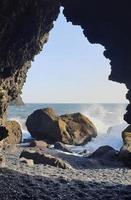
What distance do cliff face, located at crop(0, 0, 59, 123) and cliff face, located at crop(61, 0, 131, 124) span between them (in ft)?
4.07

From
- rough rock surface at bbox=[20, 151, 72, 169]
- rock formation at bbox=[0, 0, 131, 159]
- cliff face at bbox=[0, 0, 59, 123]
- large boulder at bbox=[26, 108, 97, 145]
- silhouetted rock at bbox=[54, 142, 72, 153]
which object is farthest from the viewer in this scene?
large boulder at bbox=[26, 108, 97, 145]

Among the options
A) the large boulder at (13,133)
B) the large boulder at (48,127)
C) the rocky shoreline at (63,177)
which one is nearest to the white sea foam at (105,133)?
the large boulder at (48,127)

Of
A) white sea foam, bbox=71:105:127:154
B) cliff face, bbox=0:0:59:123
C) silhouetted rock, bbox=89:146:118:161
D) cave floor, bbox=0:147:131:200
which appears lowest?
white sea foam, bbox=71:105:127:154

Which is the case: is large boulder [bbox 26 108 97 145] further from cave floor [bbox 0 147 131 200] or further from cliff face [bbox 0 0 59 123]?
cave floor [bbox 0 147 131 200]

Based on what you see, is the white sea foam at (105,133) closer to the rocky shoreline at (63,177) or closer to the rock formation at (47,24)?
the rocky shoreline at (63,177)

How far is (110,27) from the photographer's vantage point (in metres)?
18.6

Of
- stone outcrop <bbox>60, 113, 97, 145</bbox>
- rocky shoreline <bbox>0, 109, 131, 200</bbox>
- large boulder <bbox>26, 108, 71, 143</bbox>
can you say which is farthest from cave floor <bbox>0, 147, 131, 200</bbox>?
stone outcrop <bbox>60, 113, 97, 145</bbox>

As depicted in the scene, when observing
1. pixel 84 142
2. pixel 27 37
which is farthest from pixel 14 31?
pixel 84 142

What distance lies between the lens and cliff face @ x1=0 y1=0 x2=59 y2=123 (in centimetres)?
1681

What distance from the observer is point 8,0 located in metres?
15.8

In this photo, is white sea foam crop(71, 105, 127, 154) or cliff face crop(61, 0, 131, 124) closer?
cliff face crop(61, 0, 131, 124)

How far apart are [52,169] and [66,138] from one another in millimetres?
15746

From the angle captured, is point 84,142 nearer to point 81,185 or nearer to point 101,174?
point 101,174

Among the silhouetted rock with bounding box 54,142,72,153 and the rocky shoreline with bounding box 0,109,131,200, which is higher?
the rocky shoreline with bounding box 0,109,131,200
